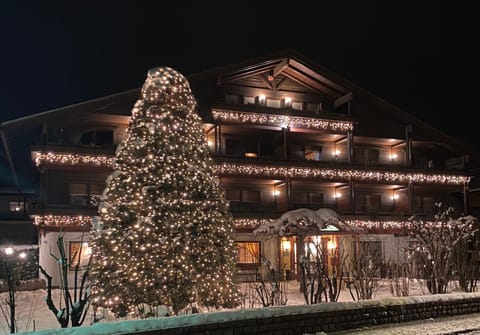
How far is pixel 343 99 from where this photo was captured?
3556cm

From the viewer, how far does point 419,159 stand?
3966 centimetres

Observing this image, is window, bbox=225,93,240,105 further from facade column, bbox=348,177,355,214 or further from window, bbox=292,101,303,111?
facade column, bbox=348,177,355,214

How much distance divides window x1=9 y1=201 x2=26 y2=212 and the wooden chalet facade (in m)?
15.7

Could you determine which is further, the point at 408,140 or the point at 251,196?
the point at 408,140

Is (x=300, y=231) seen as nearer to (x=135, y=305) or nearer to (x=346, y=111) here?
(x=135, y=305)

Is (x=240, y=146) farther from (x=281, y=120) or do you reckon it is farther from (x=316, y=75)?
(x=316, y=75)

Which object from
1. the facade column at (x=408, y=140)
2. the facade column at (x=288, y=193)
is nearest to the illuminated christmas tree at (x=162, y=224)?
the facade column at (x=288, y=193)

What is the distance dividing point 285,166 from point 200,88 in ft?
24.3

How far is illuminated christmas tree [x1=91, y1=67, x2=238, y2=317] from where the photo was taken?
13133mm

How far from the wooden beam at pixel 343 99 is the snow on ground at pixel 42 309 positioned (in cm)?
1558

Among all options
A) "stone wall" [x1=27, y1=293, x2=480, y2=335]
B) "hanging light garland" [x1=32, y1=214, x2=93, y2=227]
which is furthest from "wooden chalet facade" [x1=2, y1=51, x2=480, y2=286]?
"stone wall" [x1=27, y1=293, x2=480, y2=335]

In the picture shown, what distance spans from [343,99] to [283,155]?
6.64 meters

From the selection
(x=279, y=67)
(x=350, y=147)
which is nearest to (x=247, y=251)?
(x=350, y=147)

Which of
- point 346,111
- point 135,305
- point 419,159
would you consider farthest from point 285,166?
point 135,305
